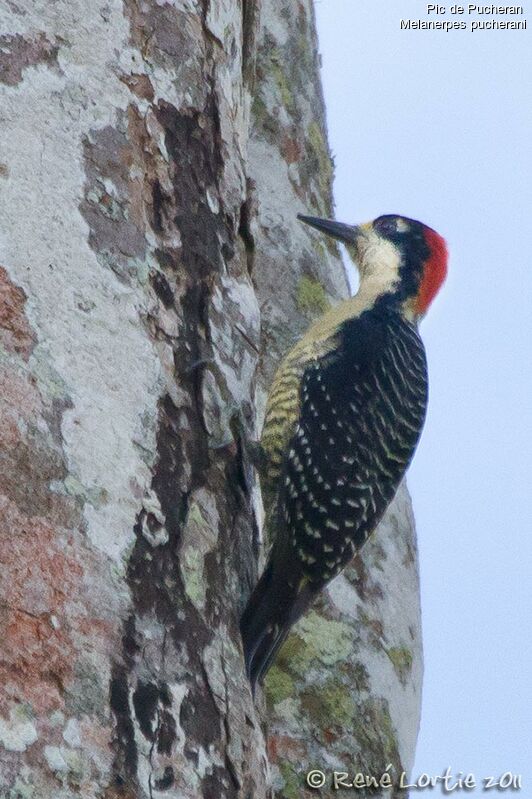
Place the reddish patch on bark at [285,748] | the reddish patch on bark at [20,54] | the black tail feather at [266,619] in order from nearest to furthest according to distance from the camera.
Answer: the reddish patch on bark at [20,54]
the black tail feather at [266,619]
the reddish patch on bark at [285,748]

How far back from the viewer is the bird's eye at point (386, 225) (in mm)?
5012

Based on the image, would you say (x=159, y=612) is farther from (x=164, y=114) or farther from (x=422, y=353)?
(x=422, y=353)

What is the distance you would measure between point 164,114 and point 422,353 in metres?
1.73

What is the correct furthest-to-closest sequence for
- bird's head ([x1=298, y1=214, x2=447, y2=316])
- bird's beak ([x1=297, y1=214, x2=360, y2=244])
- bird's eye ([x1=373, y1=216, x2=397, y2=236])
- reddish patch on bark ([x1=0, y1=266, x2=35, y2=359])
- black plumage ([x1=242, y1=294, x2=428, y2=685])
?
bird's eye ([x1=373, y1=216, x2=397, y2=236]) < bird's head ([x1=298, y1=214, x2=447, y2=316]) < bird's beak ([x1=297, y1=214, x2=360, y2=244]) < black plumage ([x1=242, y1=294, x2=428, y2=685]) < reddish patch on bark ([x1=0, y1=266, x2=35, y2=359])

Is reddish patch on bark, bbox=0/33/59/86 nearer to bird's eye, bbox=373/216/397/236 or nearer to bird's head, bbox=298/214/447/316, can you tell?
bird's head, bbox=298/214/447/316

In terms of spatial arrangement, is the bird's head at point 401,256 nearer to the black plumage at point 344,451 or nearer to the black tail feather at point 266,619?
the black plumage at point 344,451

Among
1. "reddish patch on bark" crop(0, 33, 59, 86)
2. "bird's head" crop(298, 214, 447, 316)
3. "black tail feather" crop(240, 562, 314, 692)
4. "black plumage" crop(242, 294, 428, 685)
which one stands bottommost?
"black tail feather" crop(240, 562, 314, 692)

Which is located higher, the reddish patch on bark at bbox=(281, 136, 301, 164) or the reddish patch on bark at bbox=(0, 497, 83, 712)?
the reddish patch on bark at bbox=(281, 136, 301, 164)

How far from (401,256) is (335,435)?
132 centimetres

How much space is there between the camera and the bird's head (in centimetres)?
471

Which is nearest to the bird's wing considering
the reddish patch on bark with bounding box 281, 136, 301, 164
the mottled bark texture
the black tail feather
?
the black tail feather

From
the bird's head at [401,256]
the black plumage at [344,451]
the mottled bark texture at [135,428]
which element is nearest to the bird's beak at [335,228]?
the bird's head at [401,256]

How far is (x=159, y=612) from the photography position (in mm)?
2248

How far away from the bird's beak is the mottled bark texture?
30.0 inches
